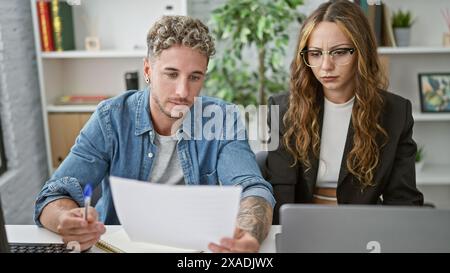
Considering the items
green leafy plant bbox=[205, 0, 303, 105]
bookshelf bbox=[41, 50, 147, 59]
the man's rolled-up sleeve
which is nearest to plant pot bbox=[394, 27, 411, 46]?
green leafy plant bbox=[205, 0, 303, 105]

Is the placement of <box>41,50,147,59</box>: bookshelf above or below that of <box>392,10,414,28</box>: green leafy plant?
below

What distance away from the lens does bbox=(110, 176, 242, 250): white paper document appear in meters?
0.54

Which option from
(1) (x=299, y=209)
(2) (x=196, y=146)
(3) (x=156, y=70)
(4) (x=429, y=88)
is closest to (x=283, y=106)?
(2) (x=196, y=146)

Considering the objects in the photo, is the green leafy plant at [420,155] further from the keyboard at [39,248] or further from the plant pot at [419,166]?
the keyboard at [39,248]

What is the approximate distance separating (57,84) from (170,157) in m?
1.36

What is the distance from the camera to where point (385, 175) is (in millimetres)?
1104

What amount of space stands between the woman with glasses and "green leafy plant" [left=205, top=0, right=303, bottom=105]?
0.71m

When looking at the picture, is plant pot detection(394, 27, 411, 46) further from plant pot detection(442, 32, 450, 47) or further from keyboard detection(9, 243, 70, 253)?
keyboard detection(9, 243, 70, 253)

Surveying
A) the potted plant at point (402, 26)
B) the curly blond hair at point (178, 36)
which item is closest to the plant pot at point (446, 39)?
the potted plant at point (402, 26)

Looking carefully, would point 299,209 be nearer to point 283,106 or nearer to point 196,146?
point 196,146

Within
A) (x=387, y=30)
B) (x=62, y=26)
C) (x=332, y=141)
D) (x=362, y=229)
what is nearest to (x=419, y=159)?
(x=387, y=30)

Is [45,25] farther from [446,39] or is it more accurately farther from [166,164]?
[446,39]

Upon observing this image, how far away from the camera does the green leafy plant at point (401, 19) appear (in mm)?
1893
